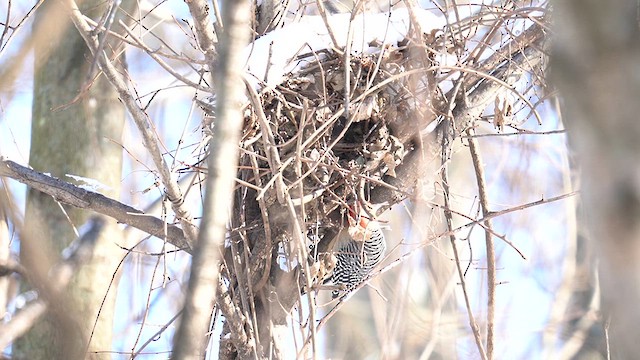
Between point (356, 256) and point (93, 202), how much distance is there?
937 mm

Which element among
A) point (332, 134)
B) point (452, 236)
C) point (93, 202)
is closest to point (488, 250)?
point (452, 236)

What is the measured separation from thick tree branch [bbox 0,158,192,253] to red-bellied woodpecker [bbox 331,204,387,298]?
587mm

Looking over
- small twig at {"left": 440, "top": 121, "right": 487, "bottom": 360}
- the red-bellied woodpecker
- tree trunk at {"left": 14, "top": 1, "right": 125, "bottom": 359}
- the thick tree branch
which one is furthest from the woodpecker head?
tree trunk at {"left": 14, "top": 1, "right": 125, "bottom": 359}

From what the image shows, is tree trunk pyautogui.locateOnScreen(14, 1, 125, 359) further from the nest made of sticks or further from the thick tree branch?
the nest made of sticks

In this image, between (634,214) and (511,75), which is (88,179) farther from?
(634,214)

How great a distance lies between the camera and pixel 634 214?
91 centimetres

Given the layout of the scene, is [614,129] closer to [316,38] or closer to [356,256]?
[316,38]

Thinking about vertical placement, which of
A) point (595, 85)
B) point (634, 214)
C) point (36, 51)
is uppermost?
point (36, 51)

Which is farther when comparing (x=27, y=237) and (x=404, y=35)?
(x=27, y=237)

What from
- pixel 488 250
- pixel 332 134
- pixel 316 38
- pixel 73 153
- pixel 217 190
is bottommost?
pixel 217 190

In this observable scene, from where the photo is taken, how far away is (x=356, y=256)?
2914mm

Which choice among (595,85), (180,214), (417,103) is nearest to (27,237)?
(180,214)

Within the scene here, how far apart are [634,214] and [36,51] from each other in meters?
4.05

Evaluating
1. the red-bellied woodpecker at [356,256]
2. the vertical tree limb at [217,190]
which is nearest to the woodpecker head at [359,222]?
the red-bellied woodpecker at [356,256]
